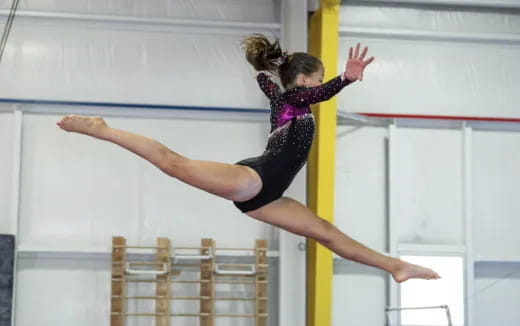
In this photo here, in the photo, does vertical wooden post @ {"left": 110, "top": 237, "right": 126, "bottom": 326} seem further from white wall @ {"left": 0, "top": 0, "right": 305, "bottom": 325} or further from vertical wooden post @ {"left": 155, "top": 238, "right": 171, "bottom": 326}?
vertical wooden post @ {"left": 155, "top": 238, "right": 171, "bottom": 326}

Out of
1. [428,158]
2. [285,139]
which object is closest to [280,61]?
[285,139]

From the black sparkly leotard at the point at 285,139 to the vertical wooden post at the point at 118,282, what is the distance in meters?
3.62

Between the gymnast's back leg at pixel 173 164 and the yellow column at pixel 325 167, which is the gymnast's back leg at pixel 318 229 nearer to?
the gymnast's back leg at pixel 173 164

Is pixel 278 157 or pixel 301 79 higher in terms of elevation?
pixel 301 79

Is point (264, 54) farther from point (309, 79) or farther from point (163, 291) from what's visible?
point (163, 291)

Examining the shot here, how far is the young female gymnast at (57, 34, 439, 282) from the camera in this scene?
3.96 meters

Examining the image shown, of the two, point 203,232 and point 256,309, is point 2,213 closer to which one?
point 203,232

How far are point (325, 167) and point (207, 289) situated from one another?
160 cm

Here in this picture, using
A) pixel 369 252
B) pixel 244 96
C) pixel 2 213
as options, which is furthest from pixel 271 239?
pixel 369 252

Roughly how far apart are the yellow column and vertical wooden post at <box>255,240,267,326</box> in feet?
1.52

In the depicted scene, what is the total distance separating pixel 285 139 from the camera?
14.2 feet

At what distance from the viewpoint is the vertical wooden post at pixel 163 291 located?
25.2ft

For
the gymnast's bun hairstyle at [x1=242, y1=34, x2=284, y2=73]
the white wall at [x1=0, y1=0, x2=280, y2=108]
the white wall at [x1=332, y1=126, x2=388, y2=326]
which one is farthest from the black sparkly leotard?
the white wall at [x1=332, y1=126, x2=388, y2=326]

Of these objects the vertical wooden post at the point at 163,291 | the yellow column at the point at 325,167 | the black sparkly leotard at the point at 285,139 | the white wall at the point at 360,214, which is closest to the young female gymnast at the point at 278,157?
the black sparkly leotard at the point at 285,139
